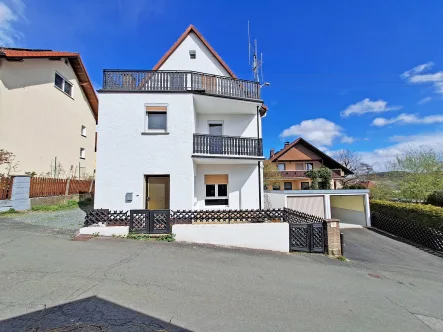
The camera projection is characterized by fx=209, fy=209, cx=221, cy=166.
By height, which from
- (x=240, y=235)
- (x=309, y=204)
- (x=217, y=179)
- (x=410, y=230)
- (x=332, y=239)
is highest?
(x=217, y=179)

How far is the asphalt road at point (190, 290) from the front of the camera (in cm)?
318

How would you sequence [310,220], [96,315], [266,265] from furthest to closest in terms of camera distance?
[310,220]
[266,265]
[96,315]

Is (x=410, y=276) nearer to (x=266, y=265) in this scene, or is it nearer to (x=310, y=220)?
(x=310, y=220)

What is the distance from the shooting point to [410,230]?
12875 mm

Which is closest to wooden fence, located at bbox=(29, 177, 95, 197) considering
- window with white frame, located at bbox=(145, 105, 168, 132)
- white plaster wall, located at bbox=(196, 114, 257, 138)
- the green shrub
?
window with white frame, located at bbox=(145, 105, 168, 132)

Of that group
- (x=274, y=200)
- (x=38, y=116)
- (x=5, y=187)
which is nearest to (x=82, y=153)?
(x=38, y=116)

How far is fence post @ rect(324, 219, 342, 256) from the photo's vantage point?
7.90m

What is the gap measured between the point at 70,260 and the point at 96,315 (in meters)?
2.68

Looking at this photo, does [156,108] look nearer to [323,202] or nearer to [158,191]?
[158,191]

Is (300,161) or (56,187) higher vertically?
(300,161)

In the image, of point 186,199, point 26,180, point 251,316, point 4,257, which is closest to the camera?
point 251,316

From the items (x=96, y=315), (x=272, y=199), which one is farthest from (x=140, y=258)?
(x=272, y=199)

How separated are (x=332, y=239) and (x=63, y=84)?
2053 centimetres

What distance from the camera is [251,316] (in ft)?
11.5
